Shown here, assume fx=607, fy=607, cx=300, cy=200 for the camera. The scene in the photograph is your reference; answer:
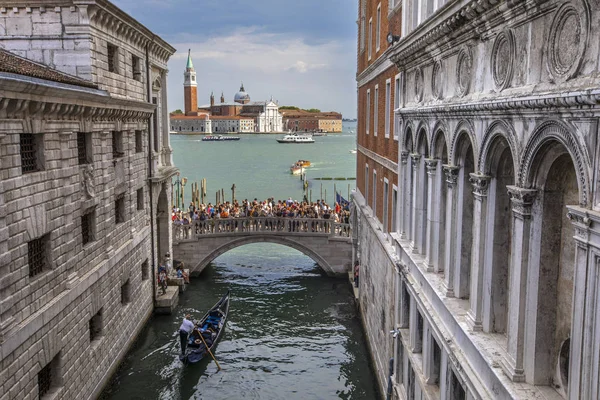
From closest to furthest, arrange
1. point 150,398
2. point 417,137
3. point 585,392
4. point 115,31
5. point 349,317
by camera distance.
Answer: point 585,392 → point 417,137 → point 150,398 → point 115,31 → point 349,317

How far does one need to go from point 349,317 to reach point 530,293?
1704 cm

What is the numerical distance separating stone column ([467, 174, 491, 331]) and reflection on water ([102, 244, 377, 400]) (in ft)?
30.7

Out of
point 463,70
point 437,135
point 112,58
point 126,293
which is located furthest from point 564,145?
point 126,293

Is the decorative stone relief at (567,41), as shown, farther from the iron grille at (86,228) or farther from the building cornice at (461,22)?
the iron grille at (86,228)

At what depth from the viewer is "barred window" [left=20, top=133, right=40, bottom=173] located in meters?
11.7

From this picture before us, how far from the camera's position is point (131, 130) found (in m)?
19.1

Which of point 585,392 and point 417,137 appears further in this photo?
point 417,137

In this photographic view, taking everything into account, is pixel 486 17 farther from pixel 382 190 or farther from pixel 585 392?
pixel 382 190

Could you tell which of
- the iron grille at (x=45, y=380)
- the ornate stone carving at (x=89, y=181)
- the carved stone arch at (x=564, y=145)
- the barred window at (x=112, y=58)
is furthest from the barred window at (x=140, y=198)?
the carved stone arch at (x=564, y=145)

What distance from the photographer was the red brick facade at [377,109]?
15016 mm

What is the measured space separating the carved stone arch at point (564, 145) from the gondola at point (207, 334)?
14.0 m

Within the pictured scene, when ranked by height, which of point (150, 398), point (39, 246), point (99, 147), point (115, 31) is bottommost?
point (150, 398)

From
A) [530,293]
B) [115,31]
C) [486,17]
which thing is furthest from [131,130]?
[530,293]

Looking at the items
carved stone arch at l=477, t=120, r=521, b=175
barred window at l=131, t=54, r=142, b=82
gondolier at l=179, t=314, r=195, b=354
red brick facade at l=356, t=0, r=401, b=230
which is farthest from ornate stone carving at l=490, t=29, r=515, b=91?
barred window at l=131, t=54, r=142, b=82
